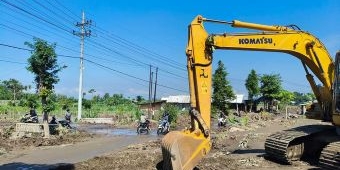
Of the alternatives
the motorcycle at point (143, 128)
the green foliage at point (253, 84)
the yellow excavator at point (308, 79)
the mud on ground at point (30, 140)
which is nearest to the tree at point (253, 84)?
the green foliage at point (253, 84)

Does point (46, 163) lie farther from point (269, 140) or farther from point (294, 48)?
point (294, 48)

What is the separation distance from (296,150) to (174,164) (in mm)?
6202

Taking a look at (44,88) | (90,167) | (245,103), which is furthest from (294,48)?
(245,103)

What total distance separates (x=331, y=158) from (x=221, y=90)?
161ft

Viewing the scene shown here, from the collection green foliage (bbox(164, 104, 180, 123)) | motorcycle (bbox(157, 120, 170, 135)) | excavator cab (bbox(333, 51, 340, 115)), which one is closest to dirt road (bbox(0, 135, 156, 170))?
motorcycle (bbox(157, 120, 170, 135))

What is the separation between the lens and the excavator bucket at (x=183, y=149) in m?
10.8

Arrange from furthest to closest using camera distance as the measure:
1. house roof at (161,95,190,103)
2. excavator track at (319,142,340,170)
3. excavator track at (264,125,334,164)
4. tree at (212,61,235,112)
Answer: house roof at (161,95,190,103) → tree at (212,61,235,112) → excavator track at (264,125,334,164) → excavator track at (319,142,340,170)

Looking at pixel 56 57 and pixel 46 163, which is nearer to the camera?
pixel 46 163

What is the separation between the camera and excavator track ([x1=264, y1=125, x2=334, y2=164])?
15.0m

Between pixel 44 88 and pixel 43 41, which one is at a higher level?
pixel 43 41

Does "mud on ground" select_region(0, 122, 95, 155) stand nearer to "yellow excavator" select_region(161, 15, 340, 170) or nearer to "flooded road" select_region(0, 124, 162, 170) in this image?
"flooded road" select_region(0, 124, 162, 170)

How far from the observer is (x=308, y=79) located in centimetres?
1574

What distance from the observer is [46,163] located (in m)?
16.6

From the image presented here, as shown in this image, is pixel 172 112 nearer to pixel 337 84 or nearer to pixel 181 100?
pixel 337 84
